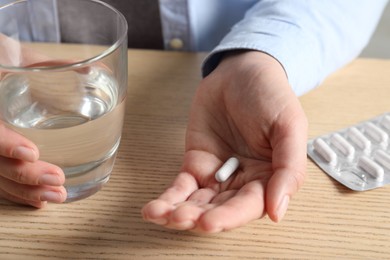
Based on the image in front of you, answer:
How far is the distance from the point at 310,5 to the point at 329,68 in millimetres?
62

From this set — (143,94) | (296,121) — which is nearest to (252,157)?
(296,121)

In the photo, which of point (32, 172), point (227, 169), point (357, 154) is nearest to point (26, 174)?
point (32, 172)

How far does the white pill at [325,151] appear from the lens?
406mm

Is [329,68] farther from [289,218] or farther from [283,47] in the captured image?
[289,218]

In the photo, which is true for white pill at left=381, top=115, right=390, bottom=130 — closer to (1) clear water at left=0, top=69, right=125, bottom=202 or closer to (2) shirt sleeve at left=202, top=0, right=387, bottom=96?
(2) shirt sleeve at left=202, top=0, right=387, bottom=96

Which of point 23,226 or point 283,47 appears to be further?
point 283,47

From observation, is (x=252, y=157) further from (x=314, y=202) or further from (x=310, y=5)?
(x=310, y=5)

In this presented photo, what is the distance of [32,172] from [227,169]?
4.7 inches

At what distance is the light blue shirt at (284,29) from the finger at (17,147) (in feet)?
0.32

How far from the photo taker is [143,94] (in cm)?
50

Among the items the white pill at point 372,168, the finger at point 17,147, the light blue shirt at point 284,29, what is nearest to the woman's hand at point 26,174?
the finger at point 17,147

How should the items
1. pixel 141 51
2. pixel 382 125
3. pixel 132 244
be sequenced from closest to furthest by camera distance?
pixel 132 244
pixel 382 125
pixel 141 51

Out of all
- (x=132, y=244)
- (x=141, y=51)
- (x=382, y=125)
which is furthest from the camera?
(x=141, y=51)

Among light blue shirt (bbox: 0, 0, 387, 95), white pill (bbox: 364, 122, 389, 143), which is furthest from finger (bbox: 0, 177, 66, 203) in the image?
white pill (bbox: 364, 122, 389, 143)
